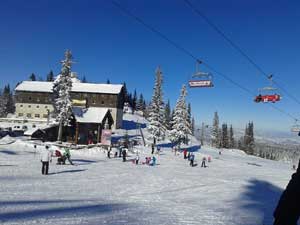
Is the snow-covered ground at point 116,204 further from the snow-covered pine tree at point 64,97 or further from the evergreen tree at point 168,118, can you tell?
the evergreen tree at point 168,118

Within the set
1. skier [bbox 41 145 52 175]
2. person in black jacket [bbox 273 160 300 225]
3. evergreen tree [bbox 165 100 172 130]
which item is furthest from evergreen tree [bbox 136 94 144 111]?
person in black jacket [bbox 273 160 300 225]

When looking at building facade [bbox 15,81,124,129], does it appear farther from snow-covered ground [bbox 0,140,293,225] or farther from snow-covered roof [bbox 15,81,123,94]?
snow-covered ground [bbox 0,140,293,225]

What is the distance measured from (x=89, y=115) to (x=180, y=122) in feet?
60.9

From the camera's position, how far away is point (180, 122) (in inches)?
2491

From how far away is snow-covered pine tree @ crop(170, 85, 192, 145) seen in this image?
205 feet

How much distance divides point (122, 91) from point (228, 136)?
161ft

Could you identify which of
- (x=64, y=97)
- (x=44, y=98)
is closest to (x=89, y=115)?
(x=64, y=97)

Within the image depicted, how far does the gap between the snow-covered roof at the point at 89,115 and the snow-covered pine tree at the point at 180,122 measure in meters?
14.9

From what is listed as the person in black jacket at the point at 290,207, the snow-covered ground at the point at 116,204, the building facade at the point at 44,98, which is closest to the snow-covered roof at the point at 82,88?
the building facade at the point at 44,98

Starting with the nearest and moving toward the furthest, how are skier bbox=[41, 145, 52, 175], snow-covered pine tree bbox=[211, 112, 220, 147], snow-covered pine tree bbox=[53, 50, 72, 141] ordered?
skier bbox=[41, 145, 52, 175] < snow-covered pine tree bbox=[53, 50, 72, 141] < snow-covered pine tree bbox=[211, 112, 220, 147]

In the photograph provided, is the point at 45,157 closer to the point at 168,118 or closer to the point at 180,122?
the point at 180,122

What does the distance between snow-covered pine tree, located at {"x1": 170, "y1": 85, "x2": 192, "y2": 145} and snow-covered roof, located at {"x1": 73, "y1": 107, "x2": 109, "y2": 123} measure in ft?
49.0

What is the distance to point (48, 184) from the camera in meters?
15.1

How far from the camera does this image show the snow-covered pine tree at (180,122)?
2461 inches
